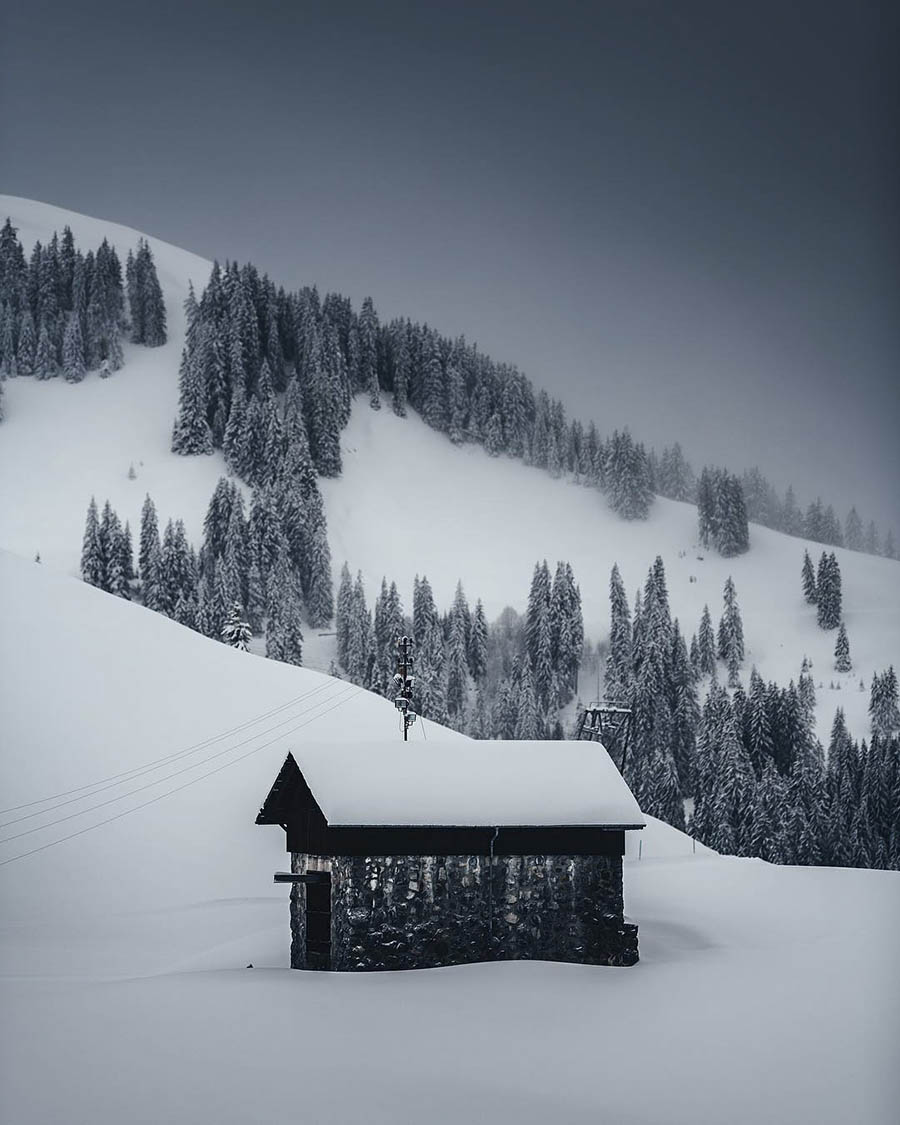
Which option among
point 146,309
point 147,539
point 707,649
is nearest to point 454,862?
point 147,539

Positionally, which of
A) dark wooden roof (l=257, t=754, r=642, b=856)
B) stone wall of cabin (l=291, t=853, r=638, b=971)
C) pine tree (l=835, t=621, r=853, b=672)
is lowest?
stone wall of cabin (l=291, t=853, r=638, b=971)

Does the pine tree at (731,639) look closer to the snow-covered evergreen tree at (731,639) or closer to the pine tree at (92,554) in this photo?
the snow-covered evergreen tree at (731,639)

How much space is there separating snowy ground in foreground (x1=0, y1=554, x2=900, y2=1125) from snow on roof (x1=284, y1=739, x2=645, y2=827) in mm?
1761

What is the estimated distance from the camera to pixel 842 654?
10306 centimetres

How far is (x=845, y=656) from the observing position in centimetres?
10288

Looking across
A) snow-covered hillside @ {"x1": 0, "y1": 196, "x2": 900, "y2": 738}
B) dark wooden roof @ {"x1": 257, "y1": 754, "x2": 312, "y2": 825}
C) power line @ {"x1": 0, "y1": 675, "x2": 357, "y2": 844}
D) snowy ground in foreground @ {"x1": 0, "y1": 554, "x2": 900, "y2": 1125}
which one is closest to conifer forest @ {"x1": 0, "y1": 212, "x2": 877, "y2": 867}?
snow-covered hillside @ {"x1": 0, "y1": 196, "x2": 900, "y2": 738}

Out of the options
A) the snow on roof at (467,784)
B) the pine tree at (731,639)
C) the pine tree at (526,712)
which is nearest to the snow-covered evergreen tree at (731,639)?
the pine tree at (731,639)

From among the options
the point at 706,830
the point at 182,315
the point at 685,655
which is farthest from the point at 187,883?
the point at 182,315

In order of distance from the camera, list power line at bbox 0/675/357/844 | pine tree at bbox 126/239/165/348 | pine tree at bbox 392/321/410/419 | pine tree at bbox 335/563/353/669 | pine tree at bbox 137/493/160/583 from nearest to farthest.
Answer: power line at bbox 0/675/357/844
pine tree at bbox 137/493/160/583
pine tree at bbox 335/563/353/669
pine tree at bbox 392/321/410/419
pine tree at bbox 126/239/165/348

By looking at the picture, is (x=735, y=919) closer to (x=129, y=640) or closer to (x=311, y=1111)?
(x=311, y=1111)

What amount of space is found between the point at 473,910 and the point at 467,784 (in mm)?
2200

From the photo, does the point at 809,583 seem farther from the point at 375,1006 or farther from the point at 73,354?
the point at 375,1006

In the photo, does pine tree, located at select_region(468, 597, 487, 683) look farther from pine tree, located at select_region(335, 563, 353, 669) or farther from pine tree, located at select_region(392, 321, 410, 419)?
pine tree, located at select_region(392, 321, 410, 419)

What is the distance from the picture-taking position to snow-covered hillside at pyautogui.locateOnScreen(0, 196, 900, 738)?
359ft
